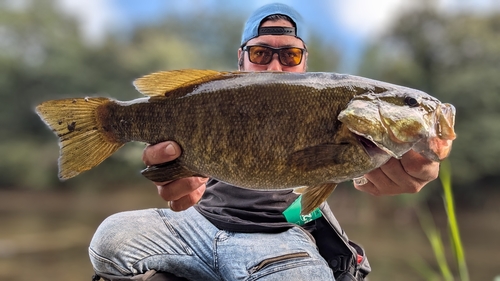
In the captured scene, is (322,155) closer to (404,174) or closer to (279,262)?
(404,174)

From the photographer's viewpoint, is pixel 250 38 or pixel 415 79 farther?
pixel 415 79

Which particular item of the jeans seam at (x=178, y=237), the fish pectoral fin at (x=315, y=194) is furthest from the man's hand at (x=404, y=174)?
the jeans seam at (x=178, y=237)

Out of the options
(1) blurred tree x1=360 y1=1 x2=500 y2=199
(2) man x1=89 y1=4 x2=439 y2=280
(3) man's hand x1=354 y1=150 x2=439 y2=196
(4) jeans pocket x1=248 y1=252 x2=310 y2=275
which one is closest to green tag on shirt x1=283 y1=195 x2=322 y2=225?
(2) man x1=89 y1=4 x2=439 y2=280

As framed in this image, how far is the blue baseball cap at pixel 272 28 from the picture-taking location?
3.29 m

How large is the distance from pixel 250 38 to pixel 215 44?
5180 centimetres

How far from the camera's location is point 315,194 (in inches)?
86.3

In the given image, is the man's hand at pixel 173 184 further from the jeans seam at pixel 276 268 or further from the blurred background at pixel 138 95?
the blurred background at pixel 138 95

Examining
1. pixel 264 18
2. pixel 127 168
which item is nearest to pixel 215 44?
pixel 127 168

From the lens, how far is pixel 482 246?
57.7 ft

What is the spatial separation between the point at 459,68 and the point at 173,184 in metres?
32.9

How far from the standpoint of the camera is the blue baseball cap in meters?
3.29

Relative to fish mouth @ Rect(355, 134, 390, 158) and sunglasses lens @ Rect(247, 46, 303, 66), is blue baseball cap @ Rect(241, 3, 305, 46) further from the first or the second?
fish mouth @ Rect(355, 134, 390, 158)

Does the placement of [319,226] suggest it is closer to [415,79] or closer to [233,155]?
[233,155]

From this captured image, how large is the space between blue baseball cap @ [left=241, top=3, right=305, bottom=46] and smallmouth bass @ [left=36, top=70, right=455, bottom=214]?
3.66 feet
